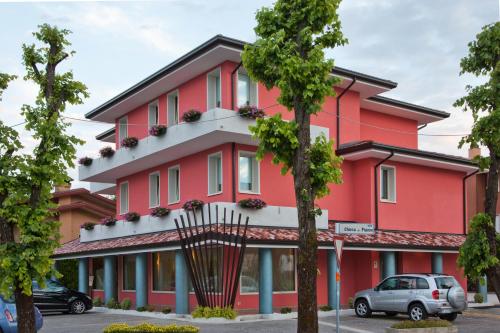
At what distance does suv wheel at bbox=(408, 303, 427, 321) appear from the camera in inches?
881

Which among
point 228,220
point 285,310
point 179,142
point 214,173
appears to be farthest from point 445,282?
point 179,142

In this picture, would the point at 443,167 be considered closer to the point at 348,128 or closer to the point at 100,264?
the point at 348,128

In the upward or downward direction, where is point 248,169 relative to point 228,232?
upward

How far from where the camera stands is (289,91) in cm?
1487

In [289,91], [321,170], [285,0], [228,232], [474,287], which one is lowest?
[474,287]

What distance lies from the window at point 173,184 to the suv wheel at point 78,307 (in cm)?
546

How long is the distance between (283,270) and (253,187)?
3359 mm

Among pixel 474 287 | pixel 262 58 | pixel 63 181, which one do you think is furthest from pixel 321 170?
pixel 474 287

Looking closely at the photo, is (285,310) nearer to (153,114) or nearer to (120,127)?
(153,114)

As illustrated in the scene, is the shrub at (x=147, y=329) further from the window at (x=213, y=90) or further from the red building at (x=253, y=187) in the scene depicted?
the window at (x=213, y=90)

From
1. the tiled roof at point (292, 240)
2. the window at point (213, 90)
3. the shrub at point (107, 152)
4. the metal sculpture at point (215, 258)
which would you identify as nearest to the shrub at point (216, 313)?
the metal sculpture at point (215, 258)

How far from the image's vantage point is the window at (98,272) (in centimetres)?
3359

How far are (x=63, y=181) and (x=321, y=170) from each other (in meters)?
5.27

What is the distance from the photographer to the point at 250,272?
83.3ft
